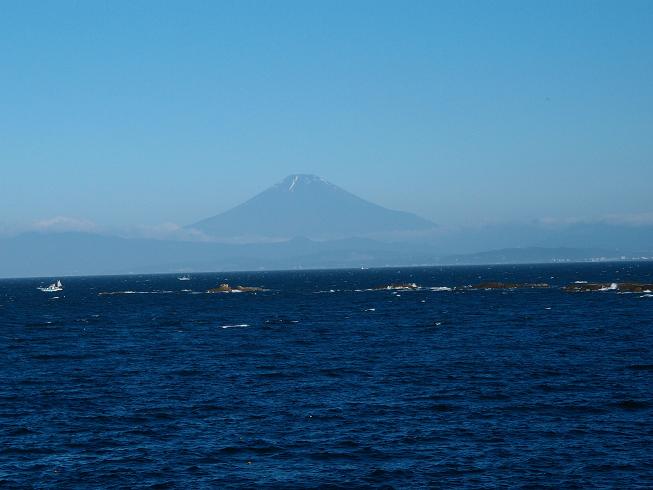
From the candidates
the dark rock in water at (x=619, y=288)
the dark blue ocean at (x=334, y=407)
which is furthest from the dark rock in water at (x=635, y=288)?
the dark blue ocean at (x=334, y=407)

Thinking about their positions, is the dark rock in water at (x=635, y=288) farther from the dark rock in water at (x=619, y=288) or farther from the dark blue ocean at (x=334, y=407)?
the dark blue ocean at (x=334, y=407)

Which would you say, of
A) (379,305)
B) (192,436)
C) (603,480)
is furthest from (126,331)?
(603,480)

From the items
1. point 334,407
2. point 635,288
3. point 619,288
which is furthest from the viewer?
point 619,288

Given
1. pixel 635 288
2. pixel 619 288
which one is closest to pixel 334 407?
pixel 635 288

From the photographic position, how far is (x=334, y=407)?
179 ft

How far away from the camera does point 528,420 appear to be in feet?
162

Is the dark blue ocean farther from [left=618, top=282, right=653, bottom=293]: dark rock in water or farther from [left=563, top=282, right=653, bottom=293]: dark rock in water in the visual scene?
[left=563, top=282, right=653, bottom=293]: dark rock in water

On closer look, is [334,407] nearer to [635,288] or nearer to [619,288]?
[635,288]

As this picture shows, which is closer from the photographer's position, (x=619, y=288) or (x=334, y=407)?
(x=334, y=407)

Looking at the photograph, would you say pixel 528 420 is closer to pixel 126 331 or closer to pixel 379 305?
pixel 126 331

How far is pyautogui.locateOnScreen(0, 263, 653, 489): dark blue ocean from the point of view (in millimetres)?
39781

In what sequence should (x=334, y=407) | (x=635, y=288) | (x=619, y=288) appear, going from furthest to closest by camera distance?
1. (x=619, y=288)
2. (x=635, y=288)
3. (x=334, y=407)

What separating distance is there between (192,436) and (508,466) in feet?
59.1

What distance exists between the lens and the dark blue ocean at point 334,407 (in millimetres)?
39781
